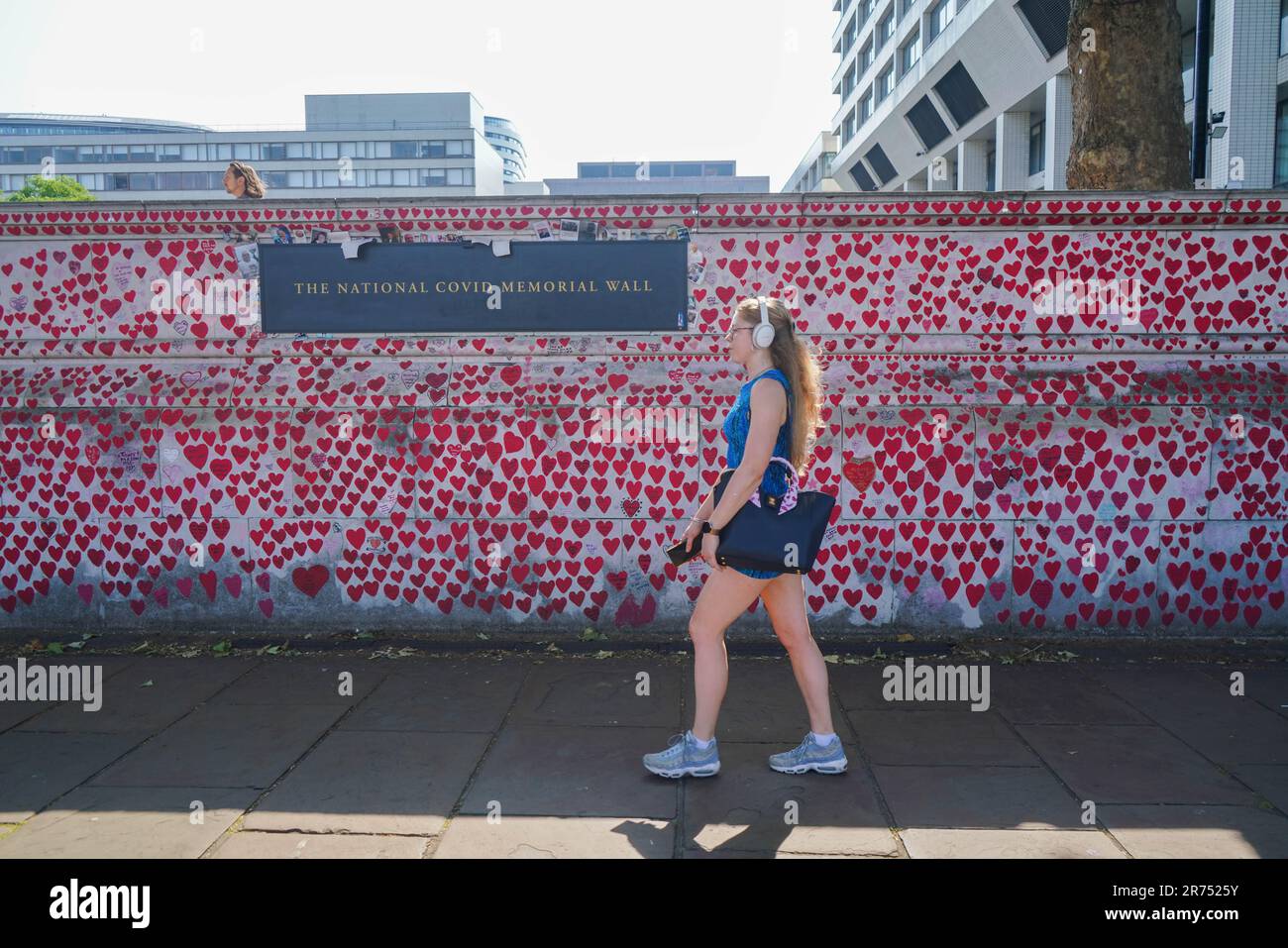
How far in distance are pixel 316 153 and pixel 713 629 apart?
83.0 m

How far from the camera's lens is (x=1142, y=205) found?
6324 millimetres

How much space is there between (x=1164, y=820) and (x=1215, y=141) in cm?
2197

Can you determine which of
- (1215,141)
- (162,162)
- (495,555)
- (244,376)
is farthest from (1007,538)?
(162,162)

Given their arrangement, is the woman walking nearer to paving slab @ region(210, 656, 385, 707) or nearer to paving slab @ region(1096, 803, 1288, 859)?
paving slab @ region(1096, 803, 1288, 859)

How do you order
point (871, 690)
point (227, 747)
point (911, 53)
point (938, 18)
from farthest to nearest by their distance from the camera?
point (911, 53)
point (938, 18)
point (871, 690)
point (227, 747)

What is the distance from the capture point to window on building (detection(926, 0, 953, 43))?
119ft

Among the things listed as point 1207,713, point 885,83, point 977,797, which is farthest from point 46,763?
point 885,83

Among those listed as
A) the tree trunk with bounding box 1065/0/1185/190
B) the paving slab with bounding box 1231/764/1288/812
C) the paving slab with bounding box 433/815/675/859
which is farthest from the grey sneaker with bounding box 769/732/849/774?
the tree trunk with bounding box 1065/0/1185/190

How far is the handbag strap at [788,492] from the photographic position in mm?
3914

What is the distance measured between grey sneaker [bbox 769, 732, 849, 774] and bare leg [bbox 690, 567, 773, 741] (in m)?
0.36

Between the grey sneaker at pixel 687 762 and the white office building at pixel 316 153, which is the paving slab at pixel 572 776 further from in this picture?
the white office building at pixel 316 153

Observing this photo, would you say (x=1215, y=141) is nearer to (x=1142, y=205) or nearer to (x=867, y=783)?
(x=1142, y=205)

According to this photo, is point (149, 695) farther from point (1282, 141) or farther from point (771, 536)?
point (1282, 141)

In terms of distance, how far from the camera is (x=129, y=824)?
3.63m
